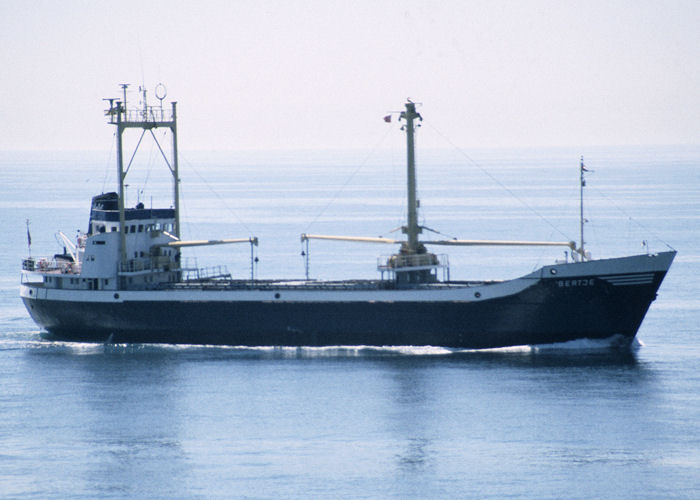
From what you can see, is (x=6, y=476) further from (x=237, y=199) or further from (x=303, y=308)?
(x=237, y=199)

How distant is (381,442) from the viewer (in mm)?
43094

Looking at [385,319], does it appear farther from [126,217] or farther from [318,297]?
[126,217]

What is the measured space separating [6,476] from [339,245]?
7253 cm

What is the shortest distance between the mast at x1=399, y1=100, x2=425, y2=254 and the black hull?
141 inches

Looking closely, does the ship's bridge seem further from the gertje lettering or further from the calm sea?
the gertje lettering

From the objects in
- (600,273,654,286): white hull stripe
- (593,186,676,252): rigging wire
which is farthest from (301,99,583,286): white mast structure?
(593,186,676,252): rigging wire

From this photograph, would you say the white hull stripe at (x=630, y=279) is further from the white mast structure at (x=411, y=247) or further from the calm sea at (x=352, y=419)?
the white mast structure at (x=411, y=247)

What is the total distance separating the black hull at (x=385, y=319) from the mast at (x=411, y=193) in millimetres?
3587

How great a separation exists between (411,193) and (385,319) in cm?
607

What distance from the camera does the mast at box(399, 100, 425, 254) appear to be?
190 feet

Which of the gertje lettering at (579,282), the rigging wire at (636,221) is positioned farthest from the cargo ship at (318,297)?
the rigging wire at (636,221)

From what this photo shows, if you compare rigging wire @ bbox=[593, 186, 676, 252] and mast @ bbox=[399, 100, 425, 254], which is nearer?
mast @ bbox=[399, 100, 425, 254]

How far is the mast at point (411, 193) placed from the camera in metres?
57.9

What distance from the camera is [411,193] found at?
2299 inches
